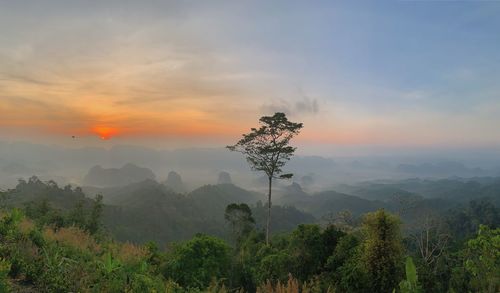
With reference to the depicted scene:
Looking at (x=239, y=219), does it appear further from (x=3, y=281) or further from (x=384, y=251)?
(x=3, y=281)

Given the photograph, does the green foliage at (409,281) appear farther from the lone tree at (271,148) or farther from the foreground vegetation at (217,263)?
the lone tree at (271,148)

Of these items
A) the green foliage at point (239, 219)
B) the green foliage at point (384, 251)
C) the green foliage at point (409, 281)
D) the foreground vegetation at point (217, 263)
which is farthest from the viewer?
the green foliage at point (239, 219)

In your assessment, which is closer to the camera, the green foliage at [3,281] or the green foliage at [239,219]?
the green foliage at [3,281]

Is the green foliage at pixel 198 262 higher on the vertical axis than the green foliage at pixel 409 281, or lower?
lower

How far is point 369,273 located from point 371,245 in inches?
42.6

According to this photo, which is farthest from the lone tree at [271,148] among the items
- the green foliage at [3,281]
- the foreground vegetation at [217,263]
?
the green foliage at [3,281]

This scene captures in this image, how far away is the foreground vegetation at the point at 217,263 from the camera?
18.7 feet

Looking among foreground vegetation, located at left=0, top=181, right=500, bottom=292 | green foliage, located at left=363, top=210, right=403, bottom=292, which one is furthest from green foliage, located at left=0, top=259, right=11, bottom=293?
green foliage, located at left=363, top=210, right=403, bottom=292

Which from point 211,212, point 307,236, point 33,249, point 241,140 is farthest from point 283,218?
point 33,249

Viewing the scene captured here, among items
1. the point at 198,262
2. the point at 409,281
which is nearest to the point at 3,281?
the point at 409,281

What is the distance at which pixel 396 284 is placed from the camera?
12.3m

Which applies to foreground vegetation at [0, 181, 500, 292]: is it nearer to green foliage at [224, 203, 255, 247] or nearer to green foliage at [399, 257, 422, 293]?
green foliage at [399, 257, 422, 293]

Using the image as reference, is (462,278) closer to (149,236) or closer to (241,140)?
(241,140)

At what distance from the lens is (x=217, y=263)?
55.4 feet
